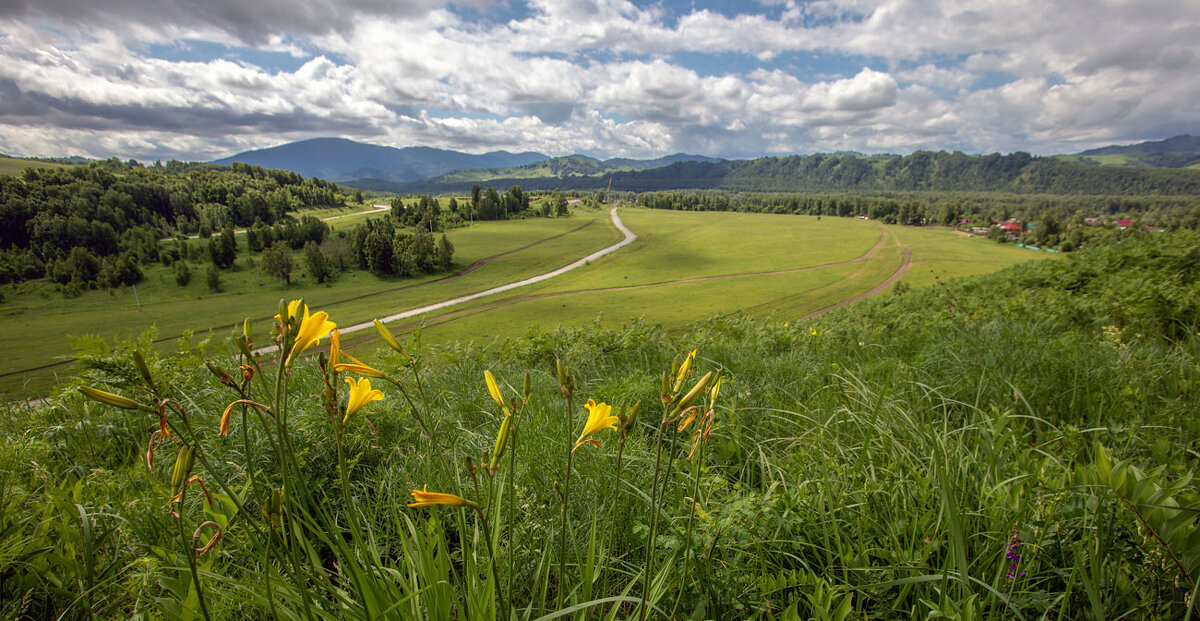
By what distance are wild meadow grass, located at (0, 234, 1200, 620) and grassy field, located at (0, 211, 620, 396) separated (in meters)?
59.5

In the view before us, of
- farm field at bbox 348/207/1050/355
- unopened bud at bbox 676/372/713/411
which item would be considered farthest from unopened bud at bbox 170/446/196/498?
farm field at bbox 348/207/1050/355

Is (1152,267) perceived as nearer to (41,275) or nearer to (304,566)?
(304,566)

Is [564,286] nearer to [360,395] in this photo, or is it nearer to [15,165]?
[360,395]

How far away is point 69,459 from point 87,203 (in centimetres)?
18631

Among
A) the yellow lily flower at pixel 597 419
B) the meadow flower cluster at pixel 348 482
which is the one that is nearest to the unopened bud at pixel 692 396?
the meadow flower cluster at pixel 348 482

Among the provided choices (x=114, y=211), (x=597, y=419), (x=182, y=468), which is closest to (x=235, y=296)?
(x=114, y=211)

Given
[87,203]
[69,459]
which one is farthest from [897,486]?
[87,203]

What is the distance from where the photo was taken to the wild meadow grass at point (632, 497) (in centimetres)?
155

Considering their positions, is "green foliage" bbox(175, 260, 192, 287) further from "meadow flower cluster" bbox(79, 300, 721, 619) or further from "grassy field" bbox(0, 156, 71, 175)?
"meadow flower cluster" bbox(79, 300, 721, 619)

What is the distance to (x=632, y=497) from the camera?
2.69m

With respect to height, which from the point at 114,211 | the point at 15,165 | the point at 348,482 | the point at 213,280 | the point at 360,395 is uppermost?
the point at 15,165

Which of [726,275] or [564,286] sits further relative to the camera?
[726,275]

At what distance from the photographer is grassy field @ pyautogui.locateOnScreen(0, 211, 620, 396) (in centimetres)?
6091

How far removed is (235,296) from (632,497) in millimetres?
99678
